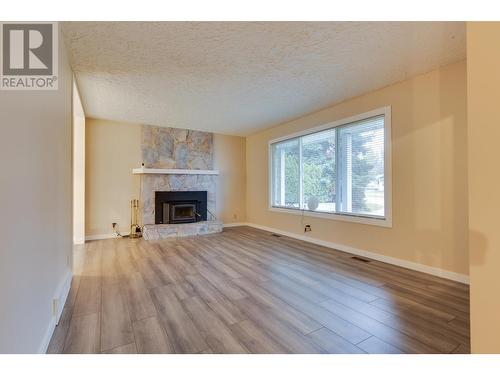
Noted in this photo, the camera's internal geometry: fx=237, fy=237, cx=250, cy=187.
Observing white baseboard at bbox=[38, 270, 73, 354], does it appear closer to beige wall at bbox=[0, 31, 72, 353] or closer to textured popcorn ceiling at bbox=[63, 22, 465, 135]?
beige wall at bbox=[0, 31, 72, 353]

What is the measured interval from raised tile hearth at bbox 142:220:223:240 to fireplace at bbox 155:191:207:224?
0.26 meters

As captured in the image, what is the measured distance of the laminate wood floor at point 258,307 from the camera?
5.08ft

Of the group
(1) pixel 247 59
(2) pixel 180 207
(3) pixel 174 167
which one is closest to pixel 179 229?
(2) pixel 180 207

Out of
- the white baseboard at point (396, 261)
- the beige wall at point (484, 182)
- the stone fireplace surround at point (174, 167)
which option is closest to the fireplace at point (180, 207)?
the stone fireplace surround at point (174, 167)

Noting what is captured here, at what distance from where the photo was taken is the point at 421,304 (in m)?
2.06

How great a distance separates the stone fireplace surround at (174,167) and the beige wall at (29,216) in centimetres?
309

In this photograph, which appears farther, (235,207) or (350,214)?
(235,207)

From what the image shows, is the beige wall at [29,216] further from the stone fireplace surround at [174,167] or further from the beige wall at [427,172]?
the beige wall at [427,172]

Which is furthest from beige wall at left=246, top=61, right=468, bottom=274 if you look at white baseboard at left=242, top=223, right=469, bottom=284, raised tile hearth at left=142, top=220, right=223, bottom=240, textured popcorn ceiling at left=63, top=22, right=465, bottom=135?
raised tile hearth at left=142, top=220, right=223, bottom=240

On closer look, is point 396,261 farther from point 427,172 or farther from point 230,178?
point 230,178

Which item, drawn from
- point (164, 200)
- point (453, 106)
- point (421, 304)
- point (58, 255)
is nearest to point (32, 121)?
point (58, 255)
